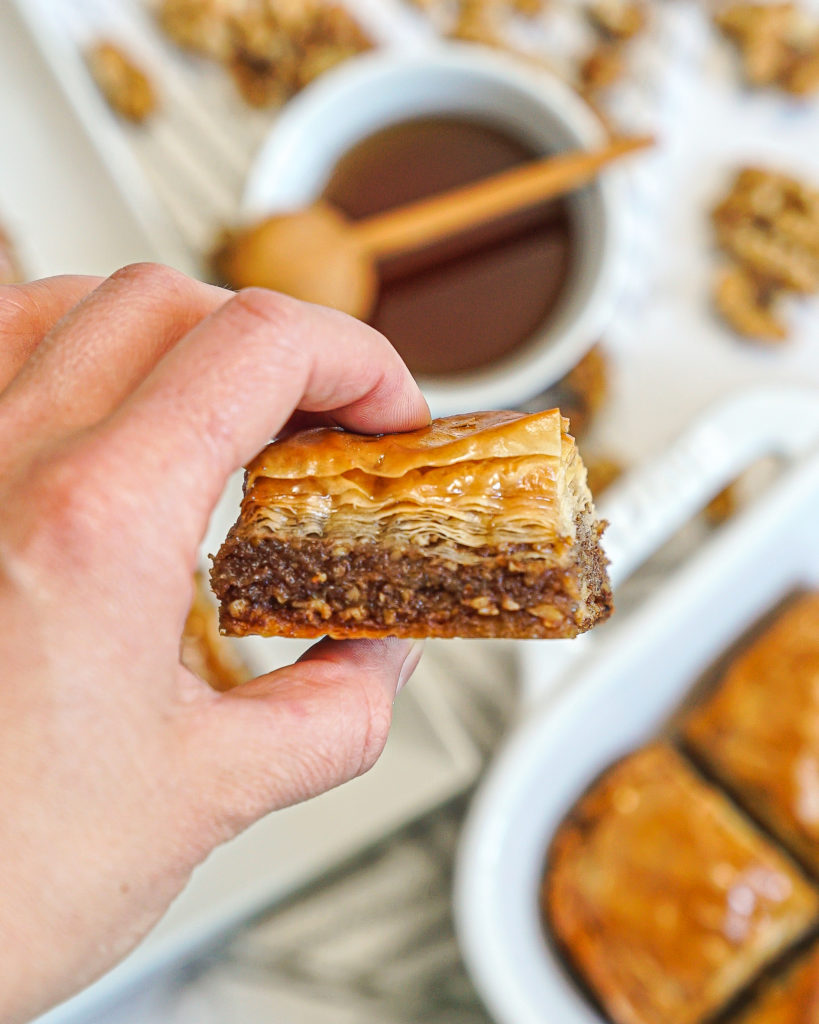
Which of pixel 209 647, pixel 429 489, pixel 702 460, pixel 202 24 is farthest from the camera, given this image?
pixel 202 24

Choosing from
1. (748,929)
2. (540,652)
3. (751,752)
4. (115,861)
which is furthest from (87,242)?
(748,929)

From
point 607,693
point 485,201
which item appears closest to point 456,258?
point 485,201

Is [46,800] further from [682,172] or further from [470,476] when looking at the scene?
[682,172]

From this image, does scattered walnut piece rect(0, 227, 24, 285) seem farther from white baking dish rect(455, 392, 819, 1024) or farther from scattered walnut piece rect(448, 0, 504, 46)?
white baking dish rect(455, 392, 819, 1024)

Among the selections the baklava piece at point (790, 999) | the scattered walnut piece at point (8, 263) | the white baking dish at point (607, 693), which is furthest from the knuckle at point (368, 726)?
the scattered walnut piece at point (8, 263)

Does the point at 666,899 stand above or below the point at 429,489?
below

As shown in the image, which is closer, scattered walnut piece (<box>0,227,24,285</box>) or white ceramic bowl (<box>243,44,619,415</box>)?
white ceramic bowl (<box>243,44,619,415</box>)

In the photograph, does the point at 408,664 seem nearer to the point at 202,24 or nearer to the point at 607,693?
the point at 607,693

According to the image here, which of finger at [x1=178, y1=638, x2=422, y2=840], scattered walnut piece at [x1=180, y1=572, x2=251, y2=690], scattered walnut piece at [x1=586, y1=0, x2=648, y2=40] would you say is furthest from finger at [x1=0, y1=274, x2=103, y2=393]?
scattered walnut piece at [x1=586, y1=0, x2=648, y2=40]
